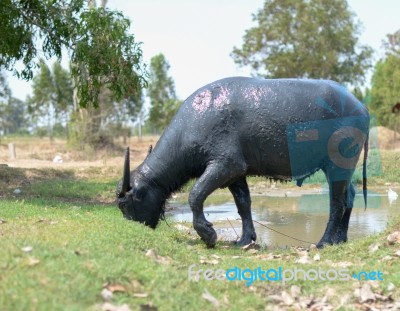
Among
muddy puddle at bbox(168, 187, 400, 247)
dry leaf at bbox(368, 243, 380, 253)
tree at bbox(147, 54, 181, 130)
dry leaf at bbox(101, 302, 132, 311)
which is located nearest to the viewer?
dry leaf at bbox(101, 302, 132, 311)

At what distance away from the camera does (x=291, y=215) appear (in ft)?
37.9

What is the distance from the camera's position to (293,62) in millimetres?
36188

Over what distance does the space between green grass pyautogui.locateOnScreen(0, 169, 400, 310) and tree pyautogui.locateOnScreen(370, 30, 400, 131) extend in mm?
29892

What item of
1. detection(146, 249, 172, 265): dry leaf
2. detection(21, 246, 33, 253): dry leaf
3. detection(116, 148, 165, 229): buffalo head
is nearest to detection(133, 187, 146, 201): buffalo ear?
detection(116, 148, 165, 229): buffalo head

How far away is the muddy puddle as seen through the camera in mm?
9383

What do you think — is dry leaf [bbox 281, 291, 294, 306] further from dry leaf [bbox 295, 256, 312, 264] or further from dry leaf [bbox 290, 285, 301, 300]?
dry leaf [bbox 295, 256, 312, 264]

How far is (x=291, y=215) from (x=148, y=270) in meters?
7.04

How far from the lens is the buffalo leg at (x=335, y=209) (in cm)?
785

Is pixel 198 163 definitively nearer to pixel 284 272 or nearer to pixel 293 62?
pixel 284 272

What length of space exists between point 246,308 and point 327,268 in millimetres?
1517

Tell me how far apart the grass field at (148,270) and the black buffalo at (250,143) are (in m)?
0.76

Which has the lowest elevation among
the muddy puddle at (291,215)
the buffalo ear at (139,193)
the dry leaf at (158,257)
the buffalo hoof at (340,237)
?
the muddy puddle at (291,215)

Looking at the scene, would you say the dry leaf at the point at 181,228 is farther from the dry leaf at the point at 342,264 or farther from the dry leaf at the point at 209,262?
the dry leaf at the point at 342,264
